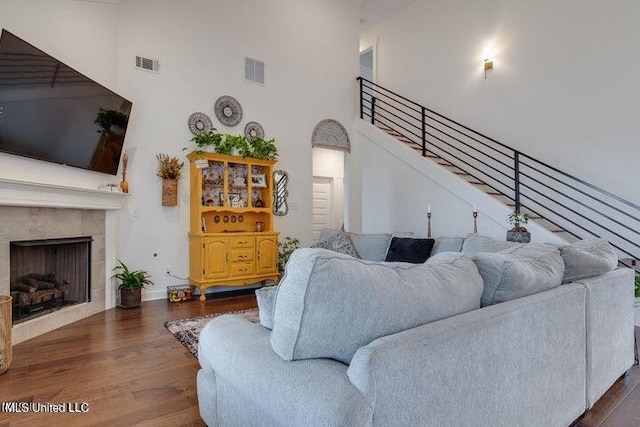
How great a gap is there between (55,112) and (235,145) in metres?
2.01

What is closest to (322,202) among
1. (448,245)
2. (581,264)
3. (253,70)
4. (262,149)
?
(262,149)

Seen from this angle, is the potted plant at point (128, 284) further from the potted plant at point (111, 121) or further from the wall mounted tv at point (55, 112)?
the potted plant at point (111, 121)

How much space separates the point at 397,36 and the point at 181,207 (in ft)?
17.6

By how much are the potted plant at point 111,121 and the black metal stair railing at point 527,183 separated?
158 inches

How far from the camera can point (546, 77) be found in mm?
4637

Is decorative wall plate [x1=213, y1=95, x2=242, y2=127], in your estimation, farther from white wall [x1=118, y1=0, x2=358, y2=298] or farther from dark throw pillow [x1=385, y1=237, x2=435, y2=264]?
dark throw pillow [x1=385, y1=237, x2=435, y2=264]

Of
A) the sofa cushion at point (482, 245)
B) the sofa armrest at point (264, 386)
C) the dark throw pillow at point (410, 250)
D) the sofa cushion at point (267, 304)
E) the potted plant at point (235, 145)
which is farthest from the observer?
the potted plant at point (235, 145)

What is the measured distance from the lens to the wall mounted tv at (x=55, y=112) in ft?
8.80

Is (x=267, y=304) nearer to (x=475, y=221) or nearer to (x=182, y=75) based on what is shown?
(x=475, y=221)

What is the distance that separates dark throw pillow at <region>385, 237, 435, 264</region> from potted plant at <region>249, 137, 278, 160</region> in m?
2.15

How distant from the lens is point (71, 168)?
3.46 meters

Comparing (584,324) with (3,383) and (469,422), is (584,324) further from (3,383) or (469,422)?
(3,383)

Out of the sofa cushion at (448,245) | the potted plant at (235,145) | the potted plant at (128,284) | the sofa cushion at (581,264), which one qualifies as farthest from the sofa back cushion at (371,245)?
the sofa cushion at (581,264)

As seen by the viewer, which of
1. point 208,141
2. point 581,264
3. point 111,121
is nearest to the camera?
point 581,264
